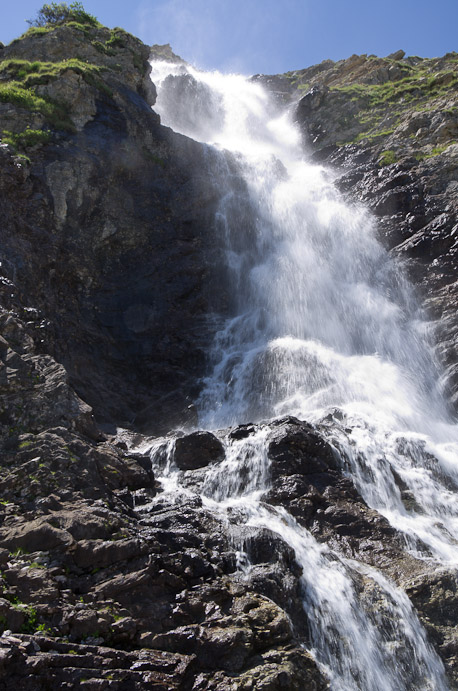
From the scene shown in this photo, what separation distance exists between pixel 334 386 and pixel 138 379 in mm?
8113

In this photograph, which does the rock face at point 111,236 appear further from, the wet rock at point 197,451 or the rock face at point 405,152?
the rock face at point 405,152

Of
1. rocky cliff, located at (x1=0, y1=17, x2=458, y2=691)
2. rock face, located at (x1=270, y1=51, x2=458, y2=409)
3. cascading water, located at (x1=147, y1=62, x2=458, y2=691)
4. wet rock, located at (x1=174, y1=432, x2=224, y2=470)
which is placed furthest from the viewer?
rock face, located at (x1=270, y1=51, x2=458, y2=409)

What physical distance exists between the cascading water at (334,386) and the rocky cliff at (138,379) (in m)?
0.57

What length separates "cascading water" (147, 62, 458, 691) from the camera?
371 inches

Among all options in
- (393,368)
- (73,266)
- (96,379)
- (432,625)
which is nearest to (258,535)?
(432,625)

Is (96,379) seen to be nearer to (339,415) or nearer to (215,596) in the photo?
(339,415)

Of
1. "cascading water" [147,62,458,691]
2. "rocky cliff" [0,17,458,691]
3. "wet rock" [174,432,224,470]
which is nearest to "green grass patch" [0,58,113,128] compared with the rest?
"rocky cliff" [0,17,458,691]

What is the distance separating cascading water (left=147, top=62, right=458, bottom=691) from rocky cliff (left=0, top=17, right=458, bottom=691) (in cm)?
57

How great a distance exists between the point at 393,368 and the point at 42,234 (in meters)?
15.6

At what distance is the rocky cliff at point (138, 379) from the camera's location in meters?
7.07

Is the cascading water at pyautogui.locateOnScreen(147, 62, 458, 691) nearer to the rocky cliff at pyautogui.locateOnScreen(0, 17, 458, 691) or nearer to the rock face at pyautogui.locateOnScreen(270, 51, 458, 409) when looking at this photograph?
the rocky cliff at pyautogui.locateOnScreen(0, 17, 458, 691)

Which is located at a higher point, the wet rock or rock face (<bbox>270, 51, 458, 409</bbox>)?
rock face (<bbox>270, 51, 458, 409</bbox>)

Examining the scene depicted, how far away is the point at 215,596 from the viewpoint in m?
8.08

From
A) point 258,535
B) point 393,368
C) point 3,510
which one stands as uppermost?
point 393,368
